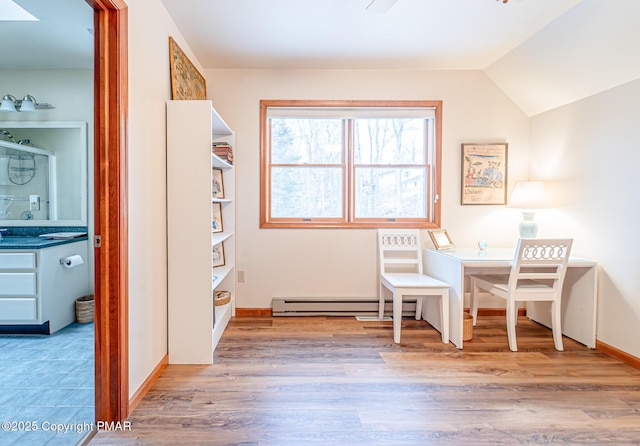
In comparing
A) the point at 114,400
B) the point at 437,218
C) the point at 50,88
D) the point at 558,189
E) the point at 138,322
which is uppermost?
the point at 50,88

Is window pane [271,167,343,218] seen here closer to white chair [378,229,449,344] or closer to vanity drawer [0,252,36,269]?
white chair [378,229,449,344]

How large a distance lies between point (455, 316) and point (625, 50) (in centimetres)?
217

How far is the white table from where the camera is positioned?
260cm

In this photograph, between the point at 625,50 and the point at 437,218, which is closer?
the point at 625,50

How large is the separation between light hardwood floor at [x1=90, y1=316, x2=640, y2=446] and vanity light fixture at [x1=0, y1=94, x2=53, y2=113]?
276 centimetres

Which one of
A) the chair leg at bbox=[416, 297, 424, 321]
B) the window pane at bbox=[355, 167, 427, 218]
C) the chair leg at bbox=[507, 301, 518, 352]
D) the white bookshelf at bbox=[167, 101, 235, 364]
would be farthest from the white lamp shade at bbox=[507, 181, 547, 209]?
the white bookshelf at bbox=[167, 101, 235, 364]

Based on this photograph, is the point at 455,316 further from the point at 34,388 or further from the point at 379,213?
the point at 34,388

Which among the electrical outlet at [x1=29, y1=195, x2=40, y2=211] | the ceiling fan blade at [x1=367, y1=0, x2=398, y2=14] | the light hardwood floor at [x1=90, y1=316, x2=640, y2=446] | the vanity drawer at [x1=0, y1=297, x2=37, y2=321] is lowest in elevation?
the light hardwood floor at [x1=90, y1=316, x2=640, y2=446]

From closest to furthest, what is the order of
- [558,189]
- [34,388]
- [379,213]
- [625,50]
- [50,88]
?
[34,388], [625,50], [558,189], [50,88], [379,213]

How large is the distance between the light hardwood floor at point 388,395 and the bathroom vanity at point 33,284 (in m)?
1.45

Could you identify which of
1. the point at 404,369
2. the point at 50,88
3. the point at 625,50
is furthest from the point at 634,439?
the point at 50,88

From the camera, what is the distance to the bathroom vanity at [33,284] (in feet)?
8.86

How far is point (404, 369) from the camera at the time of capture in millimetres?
2252

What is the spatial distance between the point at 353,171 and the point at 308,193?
1.70ft
